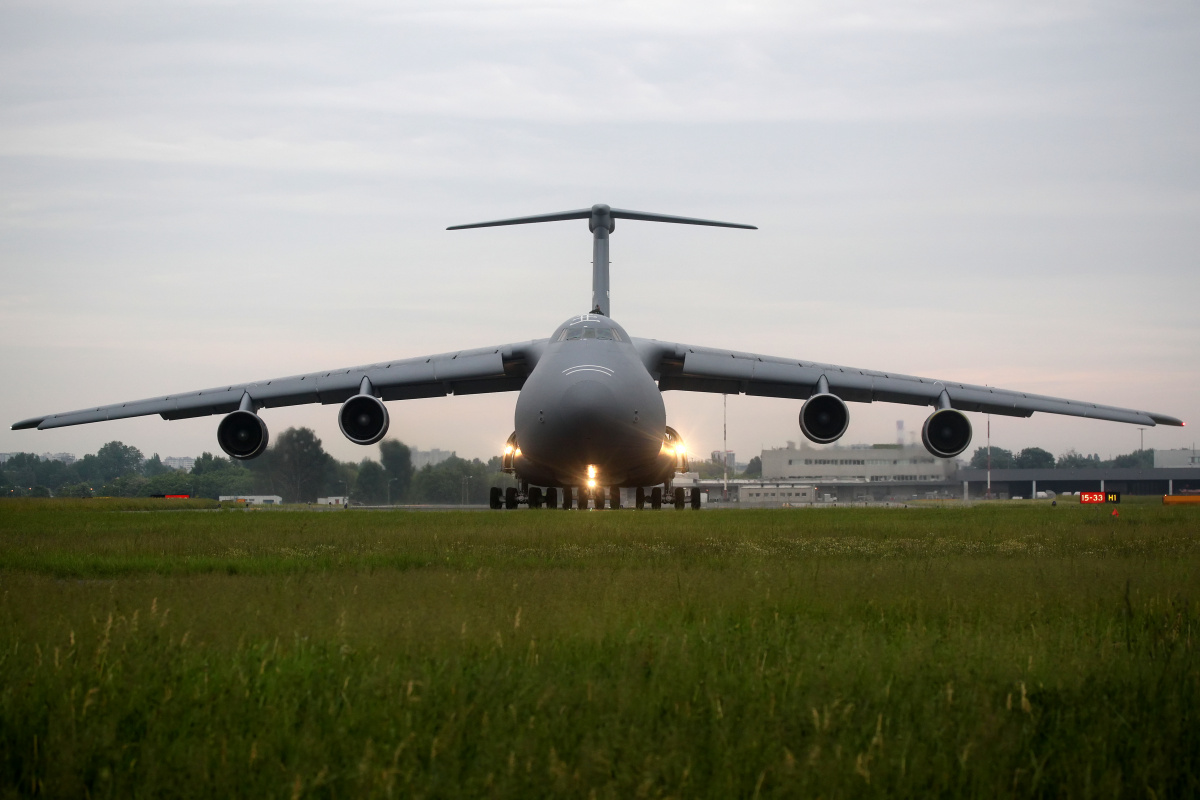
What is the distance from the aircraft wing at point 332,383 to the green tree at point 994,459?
2584 inches

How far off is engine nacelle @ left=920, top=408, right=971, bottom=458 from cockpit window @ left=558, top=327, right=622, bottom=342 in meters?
7.36

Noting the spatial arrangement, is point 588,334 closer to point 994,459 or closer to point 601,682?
point 601,682

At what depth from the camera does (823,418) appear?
21.7m

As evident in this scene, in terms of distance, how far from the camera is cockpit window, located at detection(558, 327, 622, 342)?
60.2ft

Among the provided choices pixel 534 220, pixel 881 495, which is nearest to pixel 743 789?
pixel 534 220

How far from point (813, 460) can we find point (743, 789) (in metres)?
68.6

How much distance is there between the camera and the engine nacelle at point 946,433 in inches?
862

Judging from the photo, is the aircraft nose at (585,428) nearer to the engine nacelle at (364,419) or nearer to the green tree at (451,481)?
the engine nacelle at (364,419)

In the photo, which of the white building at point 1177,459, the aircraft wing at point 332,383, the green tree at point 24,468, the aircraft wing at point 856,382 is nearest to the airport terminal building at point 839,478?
the white building at point 1177,459

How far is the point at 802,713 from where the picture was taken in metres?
3.26

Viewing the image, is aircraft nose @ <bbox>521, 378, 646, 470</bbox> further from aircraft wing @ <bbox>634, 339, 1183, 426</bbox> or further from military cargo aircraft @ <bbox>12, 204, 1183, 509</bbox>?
aircraft wing @ <bbox>634, 339, 1183, 426</bbox>

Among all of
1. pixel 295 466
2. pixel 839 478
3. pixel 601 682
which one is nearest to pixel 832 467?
pixel 839 478

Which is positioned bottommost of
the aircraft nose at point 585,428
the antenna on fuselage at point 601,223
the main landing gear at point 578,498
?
the main landing gear at point 578,498

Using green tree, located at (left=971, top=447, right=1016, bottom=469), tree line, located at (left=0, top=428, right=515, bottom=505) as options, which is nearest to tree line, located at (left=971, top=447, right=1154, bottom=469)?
green tree, located at (left=971, top=447, right=1016, bottom=469)
